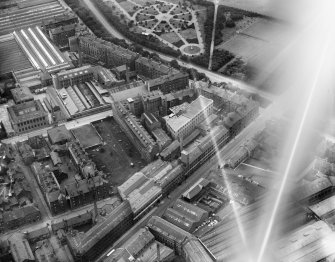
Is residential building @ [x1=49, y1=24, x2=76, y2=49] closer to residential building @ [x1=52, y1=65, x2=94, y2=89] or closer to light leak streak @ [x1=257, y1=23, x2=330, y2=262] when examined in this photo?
residential building @ [x1=52, y1=65, x2=94, y2=89]

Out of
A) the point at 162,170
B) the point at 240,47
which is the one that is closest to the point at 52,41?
the point at 240,47

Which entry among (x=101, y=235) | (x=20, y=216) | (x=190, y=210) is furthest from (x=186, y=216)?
(x=20, y=216)

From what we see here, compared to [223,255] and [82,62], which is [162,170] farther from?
[82,62]

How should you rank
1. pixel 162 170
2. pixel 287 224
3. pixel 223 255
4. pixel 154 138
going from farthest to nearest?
pixel 154 138, pixel 162 170, pixel 287 224, pixel 223 255

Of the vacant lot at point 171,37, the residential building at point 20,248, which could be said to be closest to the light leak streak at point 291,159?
the residential building at point 20,248

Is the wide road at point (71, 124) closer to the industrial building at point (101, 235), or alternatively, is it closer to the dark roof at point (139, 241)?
the industrial building at point (101, 235)

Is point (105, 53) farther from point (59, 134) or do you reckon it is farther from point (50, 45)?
→ point (59, 134)
